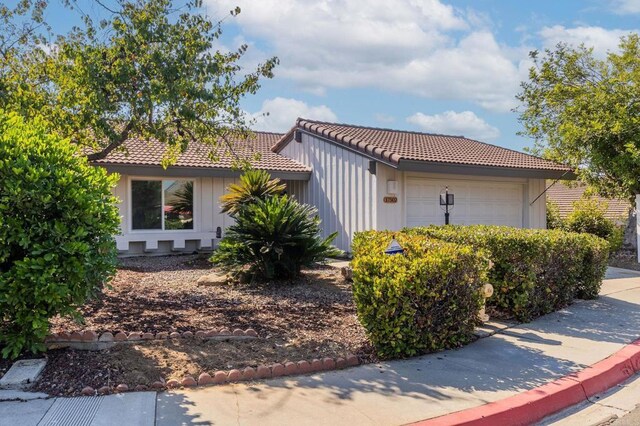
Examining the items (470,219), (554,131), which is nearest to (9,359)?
(470,219)

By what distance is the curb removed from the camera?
4.24 metres

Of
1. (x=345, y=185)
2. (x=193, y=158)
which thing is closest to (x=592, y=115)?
(x=345, y=185)

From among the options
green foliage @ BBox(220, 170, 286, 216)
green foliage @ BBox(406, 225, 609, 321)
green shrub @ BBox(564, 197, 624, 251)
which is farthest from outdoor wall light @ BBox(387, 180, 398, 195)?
green shrub @ BBox(564, 197, 624, 251)

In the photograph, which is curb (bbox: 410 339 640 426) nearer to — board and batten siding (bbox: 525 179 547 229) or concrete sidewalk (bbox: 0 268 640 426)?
concrete sidewalk (bbox: 0 268 640 426)

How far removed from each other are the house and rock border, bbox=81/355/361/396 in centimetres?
747

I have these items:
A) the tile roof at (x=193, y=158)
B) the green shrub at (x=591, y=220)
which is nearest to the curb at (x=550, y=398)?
the tile roof at (x=193, y=158)

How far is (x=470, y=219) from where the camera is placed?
1509 centimetres

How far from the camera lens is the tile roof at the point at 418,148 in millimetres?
13146

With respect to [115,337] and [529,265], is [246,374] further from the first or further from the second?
[529,265]

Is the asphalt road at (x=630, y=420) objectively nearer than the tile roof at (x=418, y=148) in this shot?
Yes

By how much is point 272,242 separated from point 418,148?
7.41m

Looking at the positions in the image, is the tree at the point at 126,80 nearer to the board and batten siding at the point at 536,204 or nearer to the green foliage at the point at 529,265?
the green foliage at the point at 529,265

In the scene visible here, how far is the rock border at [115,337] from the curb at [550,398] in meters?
2.72

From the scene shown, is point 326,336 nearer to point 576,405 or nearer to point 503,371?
point 503,371
